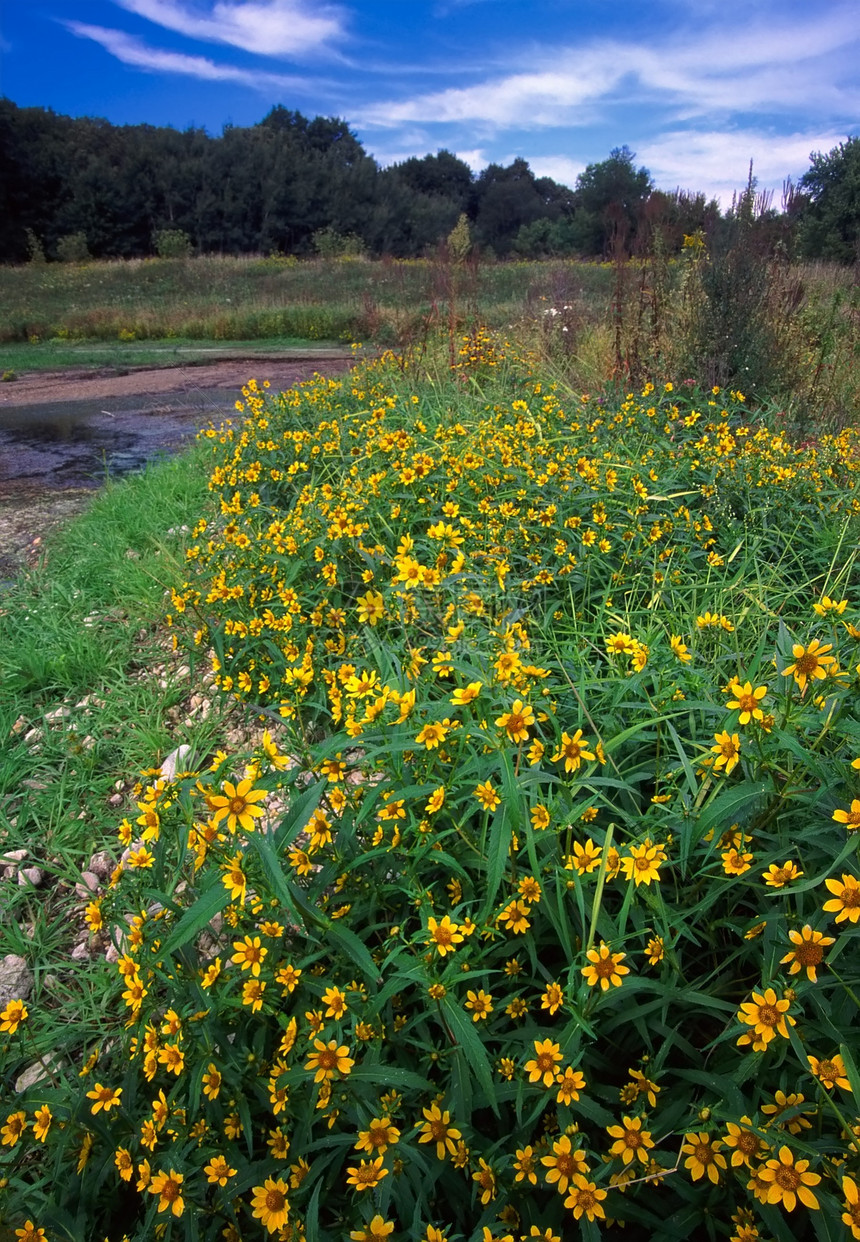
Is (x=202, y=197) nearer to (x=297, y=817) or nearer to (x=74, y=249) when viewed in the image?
(x=74, y=249)

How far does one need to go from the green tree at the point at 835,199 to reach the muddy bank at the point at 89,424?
46.9ft

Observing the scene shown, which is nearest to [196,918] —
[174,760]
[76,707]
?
[174,760]

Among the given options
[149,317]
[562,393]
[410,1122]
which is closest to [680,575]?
[410,1122]

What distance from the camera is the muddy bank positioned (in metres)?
5.03

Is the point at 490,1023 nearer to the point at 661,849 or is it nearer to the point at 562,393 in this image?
the point at 661,849

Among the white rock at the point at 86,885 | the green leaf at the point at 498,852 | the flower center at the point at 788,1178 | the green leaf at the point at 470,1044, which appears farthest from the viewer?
the white rock at the point at 86,885

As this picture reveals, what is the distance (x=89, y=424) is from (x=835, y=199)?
21.4 metres

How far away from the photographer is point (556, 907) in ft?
4.19

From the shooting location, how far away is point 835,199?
19828 mm

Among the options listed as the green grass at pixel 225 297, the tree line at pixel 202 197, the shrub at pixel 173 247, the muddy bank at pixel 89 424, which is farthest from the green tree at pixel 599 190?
Answer: the muddy bank at pixel 89 424

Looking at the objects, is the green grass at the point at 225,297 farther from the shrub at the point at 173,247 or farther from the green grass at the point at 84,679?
the green grass at the point at 84,679

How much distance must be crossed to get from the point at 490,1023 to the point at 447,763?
0.45 metres

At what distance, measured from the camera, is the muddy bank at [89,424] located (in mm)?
5027

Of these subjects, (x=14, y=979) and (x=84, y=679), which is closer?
(x=14, y=979)
